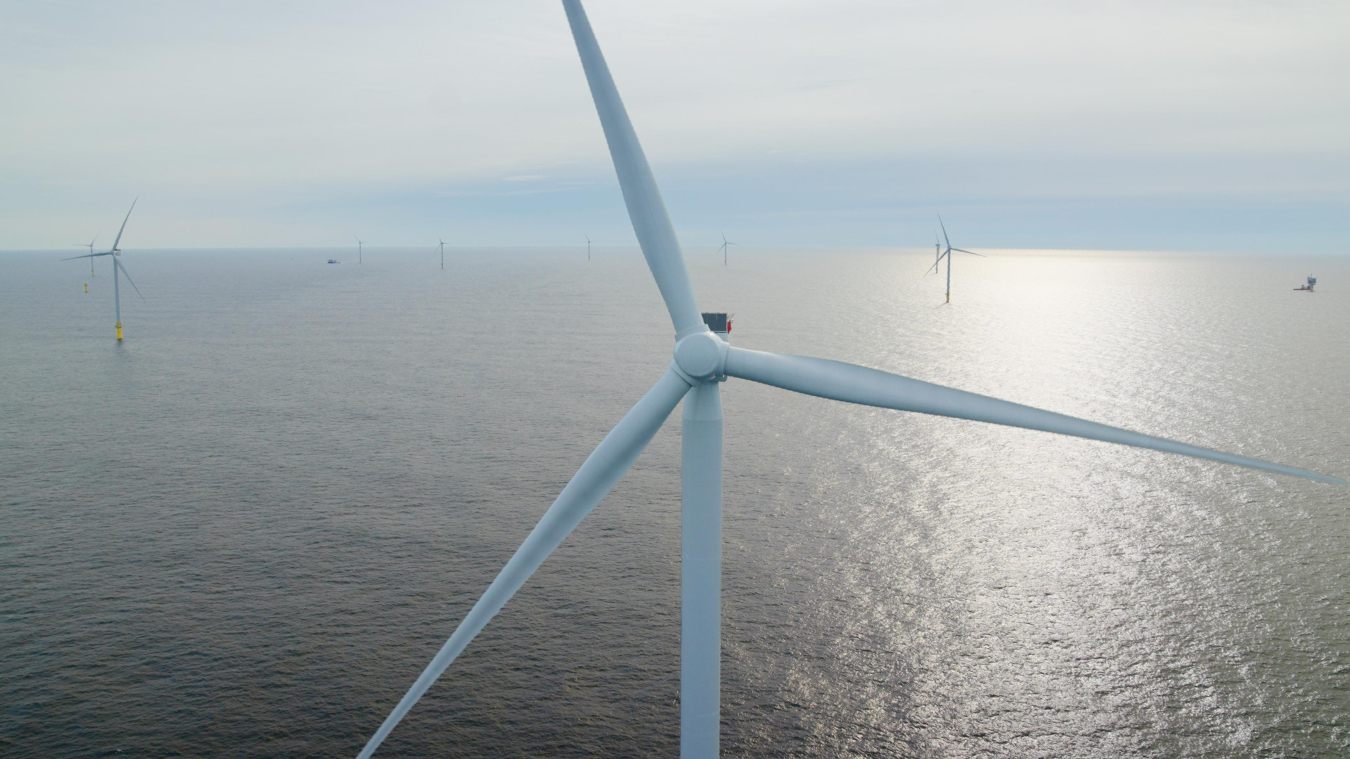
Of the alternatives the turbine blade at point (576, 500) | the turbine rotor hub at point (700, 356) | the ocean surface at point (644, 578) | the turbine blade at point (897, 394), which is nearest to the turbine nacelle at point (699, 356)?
the turbine rotor hub at point (700, 356)

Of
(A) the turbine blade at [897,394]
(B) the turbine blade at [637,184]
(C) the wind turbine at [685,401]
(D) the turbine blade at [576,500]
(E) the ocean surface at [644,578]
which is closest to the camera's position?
(A) the turbine blade at [897,394]

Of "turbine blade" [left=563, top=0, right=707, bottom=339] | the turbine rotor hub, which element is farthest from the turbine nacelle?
"turbine blade" [left=563, top=0, right=707, bottom=339]

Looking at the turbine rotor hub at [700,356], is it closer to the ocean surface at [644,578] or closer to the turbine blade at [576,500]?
the turbine blade at [576,500]

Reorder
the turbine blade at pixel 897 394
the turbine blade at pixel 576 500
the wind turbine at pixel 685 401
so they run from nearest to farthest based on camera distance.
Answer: the turbine blade at pixel 897 394
the wind turbine at pixel 685 401
the turbine blade at pixel 576 500

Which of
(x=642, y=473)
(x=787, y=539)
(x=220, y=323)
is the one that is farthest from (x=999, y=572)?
(x=220, y=323)

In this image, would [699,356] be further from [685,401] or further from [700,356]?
[685,401]

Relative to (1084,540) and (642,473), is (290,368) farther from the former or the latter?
(1084,540)
